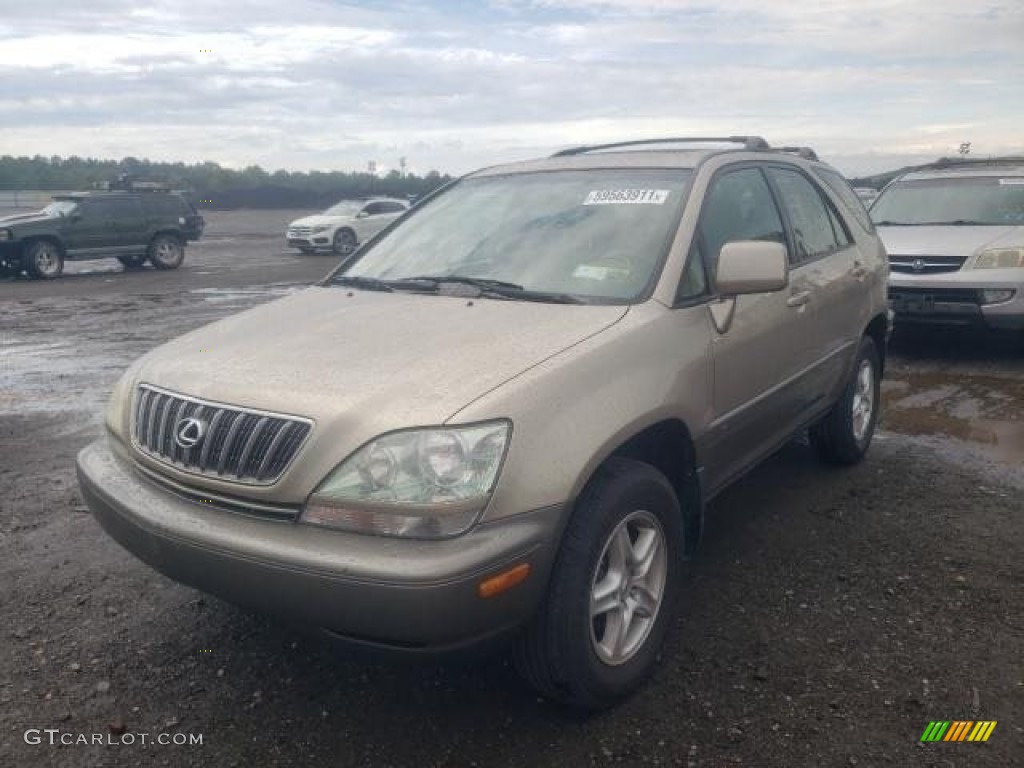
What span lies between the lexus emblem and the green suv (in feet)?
57.4

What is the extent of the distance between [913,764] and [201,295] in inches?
539

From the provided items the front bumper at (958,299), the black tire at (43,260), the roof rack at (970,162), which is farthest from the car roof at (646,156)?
the black tire at (43,260)

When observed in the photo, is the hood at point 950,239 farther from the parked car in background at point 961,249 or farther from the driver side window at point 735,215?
the driver side window at point 735,215

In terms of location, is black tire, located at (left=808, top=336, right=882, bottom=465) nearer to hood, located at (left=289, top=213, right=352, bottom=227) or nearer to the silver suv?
the silver suv

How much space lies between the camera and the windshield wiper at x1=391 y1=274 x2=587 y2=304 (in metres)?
3.29

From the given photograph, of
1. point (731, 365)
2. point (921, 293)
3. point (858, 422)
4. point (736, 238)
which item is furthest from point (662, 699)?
point (921, 293)

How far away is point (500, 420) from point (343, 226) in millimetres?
22772

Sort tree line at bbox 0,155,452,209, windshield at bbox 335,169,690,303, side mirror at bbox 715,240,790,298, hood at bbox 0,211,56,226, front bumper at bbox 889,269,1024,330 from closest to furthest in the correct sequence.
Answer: side mirror at bbox 715,240,790,298 < windshield at bbox 335,169,690,303 < front bumper at bbox 889,269,1024,330 < hood at bbox 0,211,56,226 < tree line at bbox 0,155,452,209

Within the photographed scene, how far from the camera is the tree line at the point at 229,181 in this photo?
1688 inches

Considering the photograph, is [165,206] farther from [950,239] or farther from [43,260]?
[950,239]

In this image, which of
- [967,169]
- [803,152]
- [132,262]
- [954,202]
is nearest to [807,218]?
[803,152]

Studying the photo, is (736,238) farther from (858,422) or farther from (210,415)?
(210,415)

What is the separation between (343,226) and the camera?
24375 millimetres

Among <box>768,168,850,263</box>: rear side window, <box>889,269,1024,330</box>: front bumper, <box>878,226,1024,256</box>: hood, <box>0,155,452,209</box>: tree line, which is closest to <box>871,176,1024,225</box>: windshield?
<box>878,226,1024,256</box>: hood
